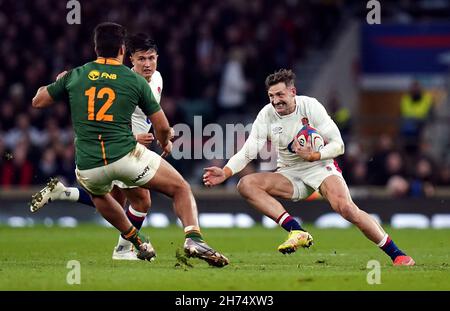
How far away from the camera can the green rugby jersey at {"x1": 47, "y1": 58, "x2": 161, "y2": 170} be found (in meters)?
11.1

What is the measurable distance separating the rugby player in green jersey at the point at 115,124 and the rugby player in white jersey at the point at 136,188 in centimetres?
125

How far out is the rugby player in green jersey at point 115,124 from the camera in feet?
36.6

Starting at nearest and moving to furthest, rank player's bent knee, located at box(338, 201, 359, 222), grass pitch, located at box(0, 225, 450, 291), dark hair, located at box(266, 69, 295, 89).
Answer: grass pitch, located at box(0, 225, 450, 291) → player's bent knee, located at box(338, 201, 359, 222) → dark hair, located at box(266, 69, 295, 89)

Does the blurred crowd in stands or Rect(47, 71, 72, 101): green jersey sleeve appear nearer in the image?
Rect(47, 71, 72, 101): green jersey sleeve

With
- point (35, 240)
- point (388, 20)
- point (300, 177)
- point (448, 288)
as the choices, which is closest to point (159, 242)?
point (35, 240)

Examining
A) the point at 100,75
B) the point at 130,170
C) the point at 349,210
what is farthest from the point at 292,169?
the point at 100,75

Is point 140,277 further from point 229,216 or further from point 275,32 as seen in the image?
point 275,32

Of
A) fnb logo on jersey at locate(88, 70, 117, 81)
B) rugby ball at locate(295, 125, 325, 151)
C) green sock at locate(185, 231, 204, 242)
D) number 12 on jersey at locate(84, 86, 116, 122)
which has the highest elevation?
fnb logo on jersey at locate(88, 70, 117, 81)

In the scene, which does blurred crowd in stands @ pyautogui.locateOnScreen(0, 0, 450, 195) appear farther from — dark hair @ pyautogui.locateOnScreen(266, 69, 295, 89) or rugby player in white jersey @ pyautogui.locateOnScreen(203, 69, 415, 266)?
dark hair @ pyautogui.locateOnScreen(266, 69, 295, 89)

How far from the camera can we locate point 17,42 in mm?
26953

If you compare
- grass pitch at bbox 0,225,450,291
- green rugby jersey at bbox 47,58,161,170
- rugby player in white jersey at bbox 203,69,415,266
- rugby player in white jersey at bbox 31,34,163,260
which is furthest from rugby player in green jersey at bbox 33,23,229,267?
rugby player in white jersey at bbox 31,34,163,260

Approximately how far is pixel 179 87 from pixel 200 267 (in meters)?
13.4

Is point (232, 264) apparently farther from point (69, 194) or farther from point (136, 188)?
point (69, 194)

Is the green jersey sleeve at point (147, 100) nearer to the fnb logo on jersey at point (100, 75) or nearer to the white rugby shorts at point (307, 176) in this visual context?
the fnb logo on jersey at point (100, 75)
